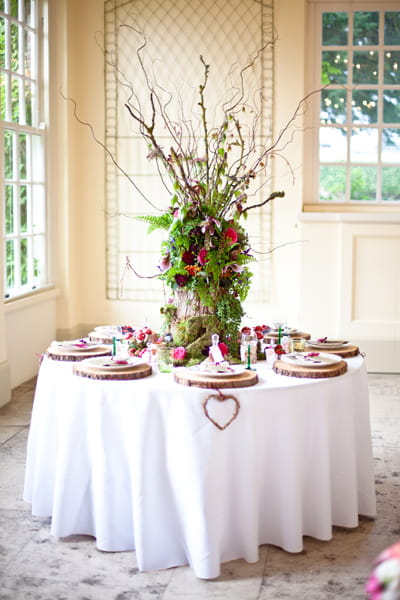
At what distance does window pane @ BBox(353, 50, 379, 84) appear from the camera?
651cm

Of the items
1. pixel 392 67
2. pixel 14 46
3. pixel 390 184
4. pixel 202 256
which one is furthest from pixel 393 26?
pixel 202 256

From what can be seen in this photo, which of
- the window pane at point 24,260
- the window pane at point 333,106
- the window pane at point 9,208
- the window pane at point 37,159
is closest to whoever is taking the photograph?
the window pane at point 9,208

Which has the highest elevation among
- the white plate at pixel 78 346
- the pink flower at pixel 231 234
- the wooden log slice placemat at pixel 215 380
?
the pink flower at pixel 231 234

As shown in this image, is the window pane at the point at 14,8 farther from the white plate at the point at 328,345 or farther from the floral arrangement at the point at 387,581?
the floral arrangement at the point at 387,581

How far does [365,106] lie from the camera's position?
6562 mm

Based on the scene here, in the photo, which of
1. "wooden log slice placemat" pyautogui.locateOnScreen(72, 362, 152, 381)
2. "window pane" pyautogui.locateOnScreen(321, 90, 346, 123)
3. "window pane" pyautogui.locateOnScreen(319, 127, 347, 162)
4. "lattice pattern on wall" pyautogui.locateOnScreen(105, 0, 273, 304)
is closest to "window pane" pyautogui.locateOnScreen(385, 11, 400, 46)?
"window pane" pyautogui.locateOnScreen(321, 90, 346, 123)

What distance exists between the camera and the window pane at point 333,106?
21.6ft

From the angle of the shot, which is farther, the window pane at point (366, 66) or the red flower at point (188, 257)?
the window pane at point (366, 66)

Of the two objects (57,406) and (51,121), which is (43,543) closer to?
(57,406)

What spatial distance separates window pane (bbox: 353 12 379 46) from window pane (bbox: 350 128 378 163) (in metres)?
0.68

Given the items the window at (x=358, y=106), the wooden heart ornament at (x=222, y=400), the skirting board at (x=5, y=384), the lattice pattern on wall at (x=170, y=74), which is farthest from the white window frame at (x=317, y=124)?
the wooden heart ornament at (x=222, y=400)

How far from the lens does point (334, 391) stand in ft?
10.2

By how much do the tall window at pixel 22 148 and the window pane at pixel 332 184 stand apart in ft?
7.22

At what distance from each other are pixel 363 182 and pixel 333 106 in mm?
644
